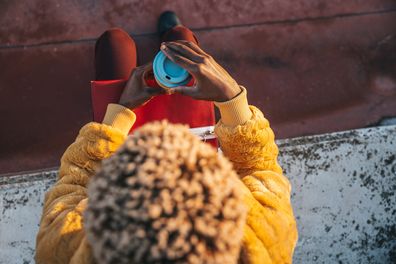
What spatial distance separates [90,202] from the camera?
84 centimetres

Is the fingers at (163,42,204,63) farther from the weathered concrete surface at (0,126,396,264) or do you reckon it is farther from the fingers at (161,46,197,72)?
the weathered concrete surface at (0,126,396,264)

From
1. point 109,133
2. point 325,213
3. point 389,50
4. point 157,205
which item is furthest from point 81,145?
point 389,50

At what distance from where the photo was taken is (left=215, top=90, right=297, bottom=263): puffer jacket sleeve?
1.01 meters

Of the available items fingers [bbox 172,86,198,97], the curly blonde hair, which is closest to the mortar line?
fingers [bbox 172,86,198,97]

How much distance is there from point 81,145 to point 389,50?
1.84m

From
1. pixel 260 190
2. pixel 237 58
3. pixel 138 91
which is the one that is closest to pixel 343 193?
pixel 237 58

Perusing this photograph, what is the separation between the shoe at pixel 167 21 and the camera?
2211mm

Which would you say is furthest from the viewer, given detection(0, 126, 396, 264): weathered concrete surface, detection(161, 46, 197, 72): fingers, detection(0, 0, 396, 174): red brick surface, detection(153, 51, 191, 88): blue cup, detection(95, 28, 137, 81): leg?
detection(0, 0, 396, 174): red brick surface

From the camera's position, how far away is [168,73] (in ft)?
4.22

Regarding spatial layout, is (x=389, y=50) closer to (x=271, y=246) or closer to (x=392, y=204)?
(x=392, y=204)

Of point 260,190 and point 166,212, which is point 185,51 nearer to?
point 260,190

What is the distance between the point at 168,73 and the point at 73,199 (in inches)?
16.2

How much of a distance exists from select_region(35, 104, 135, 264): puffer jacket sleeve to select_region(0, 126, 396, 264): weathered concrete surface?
0.75 meters

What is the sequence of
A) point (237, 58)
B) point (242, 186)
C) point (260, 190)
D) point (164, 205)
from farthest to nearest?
1. point (237, 58)
2. point (260, 190)
3. point (242, 186)
4. point (164, 205)
